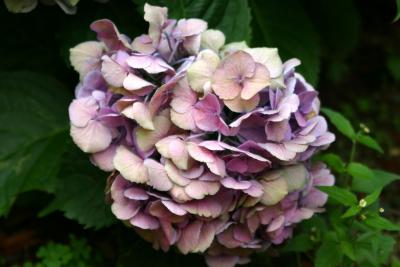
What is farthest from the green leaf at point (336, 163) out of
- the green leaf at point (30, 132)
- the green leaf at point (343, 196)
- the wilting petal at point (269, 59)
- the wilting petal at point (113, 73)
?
the green leaf at point (30, 132)

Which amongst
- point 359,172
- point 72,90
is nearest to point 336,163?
point 359,172

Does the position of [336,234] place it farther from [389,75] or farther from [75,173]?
[389,75]

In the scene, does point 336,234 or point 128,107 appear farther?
point 336,234

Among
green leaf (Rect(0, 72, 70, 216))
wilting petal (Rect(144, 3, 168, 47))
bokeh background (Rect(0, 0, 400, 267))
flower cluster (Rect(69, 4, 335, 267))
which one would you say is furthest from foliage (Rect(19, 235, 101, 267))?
wilting petal (Rect(144, 3, 168, 47))

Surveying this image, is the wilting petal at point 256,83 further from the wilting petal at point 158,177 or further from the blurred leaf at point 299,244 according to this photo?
the blurred leaf at point 299,244

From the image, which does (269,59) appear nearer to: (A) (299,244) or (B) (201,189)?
(B) (201,189)

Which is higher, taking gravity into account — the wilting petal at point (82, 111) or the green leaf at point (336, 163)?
the wilting petal at point (82, 111)

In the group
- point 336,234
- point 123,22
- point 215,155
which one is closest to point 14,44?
point 123,22
